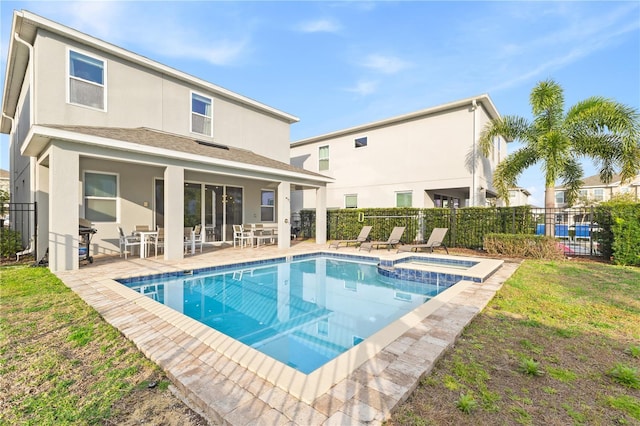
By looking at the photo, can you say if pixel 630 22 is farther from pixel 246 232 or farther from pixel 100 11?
pixel 100 11

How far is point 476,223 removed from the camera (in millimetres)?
12664

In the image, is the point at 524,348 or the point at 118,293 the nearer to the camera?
the point at 524,348

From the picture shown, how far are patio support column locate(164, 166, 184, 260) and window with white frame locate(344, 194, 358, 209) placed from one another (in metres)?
12.3

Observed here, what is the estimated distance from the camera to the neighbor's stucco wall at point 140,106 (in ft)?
29.3

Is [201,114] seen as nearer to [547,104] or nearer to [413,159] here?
[413,159]

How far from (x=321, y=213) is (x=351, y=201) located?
17.4 ft

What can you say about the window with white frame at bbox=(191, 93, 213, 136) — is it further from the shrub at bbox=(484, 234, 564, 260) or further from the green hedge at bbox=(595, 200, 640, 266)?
the green hedge at bbox=(595, 200, 640, 266)

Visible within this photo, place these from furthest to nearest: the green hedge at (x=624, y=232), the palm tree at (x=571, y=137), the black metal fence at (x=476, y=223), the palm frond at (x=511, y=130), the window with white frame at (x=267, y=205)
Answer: the window with white frame at (x=267, y=205) → the palm frond at (x=511, y=130) → the black metal fence at (x=476, y=223) → the palm tree at (x=571, y=137) → the green hedge at (x=624, y=232)

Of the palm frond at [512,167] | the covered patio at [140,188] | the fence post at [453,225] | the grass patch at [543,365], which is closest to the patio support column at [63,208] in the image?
the covered patio at [140,188]

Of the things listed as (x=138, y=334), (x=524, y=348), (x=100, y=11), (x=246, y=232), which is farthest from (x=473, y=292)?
(x=100, y=11)

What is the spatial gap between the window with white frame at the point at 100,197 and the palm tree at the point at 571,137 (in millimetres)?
15766

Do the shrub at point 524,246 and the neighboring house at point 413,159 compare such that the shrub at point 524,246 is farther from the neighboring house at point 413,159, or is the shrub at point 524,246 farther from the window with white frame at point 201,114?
the window with white frame at point 201,114

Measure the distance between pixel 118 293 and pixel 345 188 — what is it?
15.9 m

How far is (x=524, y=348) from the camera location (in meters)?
3.53
